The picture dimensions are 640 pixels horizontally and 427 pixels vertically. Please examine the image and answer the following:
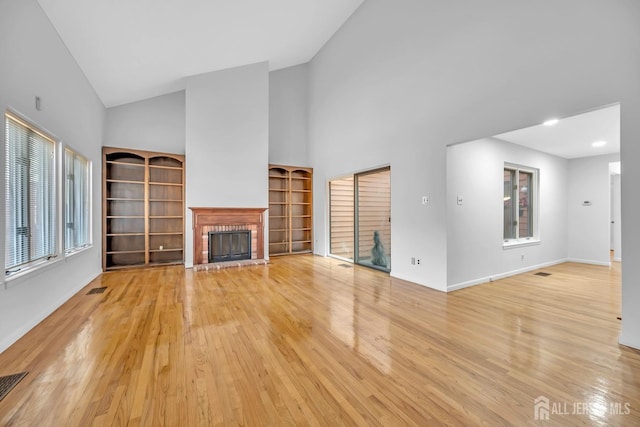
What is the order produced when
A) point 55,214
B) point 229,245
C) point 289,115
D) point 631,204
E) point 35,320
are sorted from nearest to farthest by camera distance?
point 631,204
point 35,320
point 55,214
point 229,245
point 289,115

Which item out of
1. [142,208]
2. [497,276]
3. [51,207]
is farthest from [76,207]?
[497,276]

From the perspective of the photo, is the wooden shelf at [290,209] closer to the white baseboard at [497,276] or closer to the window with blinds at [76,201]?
the window with blinds at [76,201]

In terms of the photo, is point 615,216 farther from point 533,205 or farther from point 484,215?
point 484,215

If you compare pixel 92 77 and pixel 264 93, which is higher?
pixel 264 93

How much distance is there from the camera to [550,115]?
8.67ft

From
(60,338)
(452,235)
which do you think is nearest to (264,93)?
(452,235)

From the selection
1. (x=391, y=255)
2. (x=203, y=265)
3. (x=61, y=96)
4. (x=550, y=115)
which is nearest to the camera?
(x=550, y=115)

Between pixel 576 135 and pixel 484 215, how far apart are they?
79.2 inches

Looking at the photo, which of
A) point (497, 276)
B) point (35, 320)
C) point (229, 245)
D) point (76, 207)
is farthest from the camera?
point (229, 245)

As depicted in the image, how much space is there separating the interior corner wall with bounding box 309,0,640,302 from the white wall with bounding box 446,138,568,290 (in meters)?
0.22

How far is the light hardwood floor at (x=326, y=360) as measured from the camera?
1.54 meters

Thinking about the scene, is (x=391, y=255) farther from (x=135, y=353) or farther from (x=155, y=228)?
(x=155, y=228)

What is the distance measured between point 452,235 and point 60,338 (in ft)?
15.3

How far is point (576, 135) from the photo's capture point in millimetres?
4340
